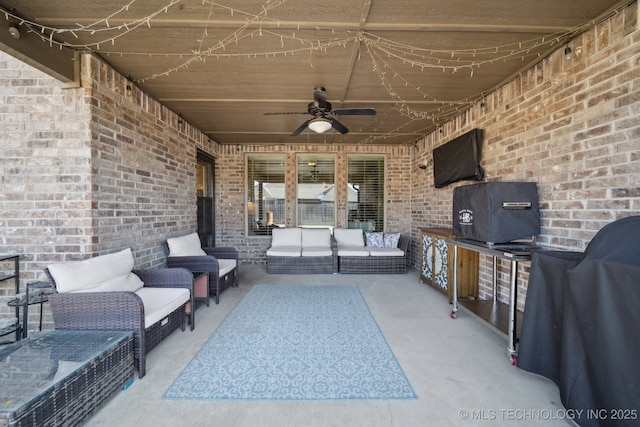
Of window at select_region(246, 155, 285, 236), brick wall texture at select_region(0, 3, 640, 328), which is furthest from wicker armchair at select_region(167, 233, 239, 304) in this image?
window at select_region(246, 155, 285, 236)

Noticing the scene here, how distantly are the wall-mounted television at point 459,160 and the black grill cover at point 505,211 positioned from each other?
1.18 m

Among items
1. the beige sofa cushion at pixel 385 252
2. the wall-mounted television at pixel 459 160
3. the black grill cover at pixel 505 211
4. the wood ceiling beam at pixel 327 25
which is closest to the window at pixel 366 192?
the beige sofa cushion at pixel 385 252

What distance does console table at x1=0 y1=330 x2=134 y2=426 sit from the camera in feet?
4.27

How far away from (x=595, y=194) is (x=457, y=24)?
1.85 metres

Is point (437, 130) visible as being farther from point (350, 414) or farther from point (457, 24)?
point (350, 414)

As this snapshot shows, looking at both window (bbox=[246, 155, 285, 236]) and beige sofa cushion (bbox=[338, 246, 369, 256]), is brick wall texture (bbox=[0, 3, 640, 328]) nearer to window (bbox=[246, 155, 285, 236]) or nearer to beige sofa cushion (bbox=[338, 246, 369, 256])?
beige sofa cushion (bbox=[338, 246, 369, 256])

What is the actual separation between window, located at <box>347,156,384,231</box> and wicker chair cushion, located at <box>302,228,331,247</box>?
36.2 inches

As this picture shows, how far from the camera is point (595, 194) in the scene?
212 cm

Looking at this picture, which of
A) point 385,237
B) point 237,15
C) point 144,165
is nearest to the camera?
point 237,15

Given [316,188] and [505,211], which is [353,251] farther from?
[505,211]

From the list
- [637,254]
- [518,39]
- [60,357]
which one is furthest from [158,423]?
[518,39]

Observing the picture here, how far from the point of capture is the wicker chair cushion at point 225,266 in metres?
3.81

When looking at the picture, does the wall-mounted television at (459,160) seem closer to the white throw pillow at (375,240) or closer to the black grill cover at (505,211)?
the black grill cover at (505,211)

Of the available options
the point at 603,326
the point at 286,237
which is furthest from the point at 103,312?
the point at 286,237
